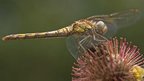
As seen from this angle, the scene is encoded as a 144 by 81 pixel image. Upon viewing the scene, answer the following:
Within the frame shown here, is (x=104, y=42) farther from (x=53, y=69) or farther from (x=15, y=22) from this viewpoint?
(x=15, y=22)

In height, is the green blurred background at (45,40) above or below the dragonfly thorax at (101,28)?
above

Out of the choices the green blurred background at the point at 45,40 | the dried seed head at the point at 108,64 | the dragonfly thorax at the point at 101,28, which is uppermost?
the green blurred background at the point at 45,40

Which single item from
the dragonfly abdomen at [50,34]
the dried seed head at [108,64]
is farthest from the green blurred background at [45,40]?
the dried seed head at [108,64]

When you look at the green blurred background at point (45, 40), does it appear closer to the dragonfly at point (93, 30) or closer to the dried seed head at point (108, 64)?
the dragonfly at point (93, 30)

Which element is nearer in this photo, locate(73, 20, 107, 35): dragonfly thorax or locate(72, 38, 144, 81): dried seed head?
locate(72, 38, 144, 81): dried seed head

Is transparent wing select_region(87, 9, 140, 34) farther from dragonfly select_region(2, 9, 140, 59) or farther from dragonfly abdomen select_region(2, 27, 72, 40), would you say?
dragonfly abdomen select_region(2, 27, 72, 40)

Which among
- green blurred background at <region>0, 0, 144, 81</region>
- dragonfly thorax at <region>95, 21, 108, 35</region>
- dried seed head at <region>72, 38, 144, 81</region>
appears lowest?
dried seed head at <region>72, 38, 144, 81</region>

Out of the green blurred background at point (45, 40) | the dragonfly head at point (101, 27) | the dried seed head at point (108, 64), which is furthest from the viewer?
the green blurred background at point (45, 40)

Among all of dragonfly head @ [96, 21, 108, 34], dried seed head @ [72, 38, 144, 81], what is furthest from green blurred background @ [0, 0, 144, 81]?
dried seed head @ [72, 38, 144, 81]

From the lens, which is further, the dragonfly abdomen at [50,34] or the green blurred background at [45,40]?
the green blurred background at [45,40]
